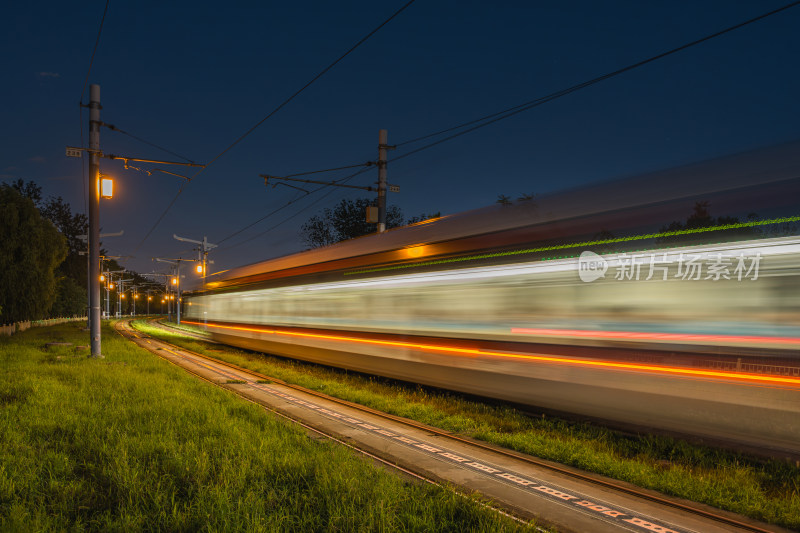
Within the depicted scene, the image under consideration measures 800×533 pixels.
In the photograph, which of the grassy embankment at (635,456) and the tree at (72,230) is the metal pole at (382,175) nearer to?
the grassy embankment at (635,456)

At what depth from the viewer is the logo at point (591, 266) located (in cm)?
619

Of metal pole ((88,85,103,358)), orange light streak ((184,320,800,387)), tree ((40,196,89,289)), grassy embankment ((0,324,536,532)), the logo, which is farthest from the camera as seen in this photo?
tree ((40,196,89,289))

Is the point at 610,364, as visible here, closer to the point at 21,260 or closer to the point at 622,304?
the point at 622,304

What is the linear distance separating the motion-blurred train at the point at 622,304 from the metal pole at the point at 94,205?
33.5 ft

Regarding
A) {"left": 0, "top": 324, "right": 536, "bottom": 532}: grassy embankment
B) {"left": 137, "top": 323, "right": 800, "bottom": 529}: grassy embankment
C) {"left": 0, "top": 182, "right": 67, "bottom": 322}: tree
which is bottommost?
{"left": 137, "top": 323, "right": 800, "bottom": 529}: grassy embankment

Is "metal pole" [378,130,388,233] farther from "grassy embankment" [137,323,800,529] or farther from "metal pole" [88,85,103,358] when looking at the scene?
"metal pole" [88,85,103,358]

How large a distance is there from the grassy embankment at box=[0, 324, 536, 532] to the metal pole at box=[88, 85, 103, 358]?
8121 millimetres

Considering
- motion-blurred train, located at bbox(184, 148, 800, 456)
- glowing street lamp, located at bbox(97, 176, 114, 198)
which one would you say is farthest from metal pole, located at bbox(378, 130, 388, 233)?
glowing street lamp, located at bbox(97, 176, 114, 198)

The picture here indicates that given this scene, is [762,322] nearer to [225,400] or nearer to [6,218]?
[225,400]

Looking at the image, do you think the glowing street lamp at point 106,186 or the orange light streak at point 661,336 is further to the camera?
the glowing street lamp at point 106,186

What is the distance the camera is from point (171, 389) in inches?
392

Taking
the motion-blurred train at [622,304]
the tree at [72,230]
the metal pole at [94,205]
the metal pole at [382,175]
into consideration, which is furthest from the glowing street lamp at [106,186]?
the tree at [72,230]

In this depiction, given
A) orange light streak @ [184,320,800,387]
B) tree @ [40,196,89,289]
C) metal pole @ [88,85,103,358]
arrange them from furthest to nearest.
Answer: tree @ [40,196,89,289], metal pole @ [88,85,103,358], orange light streak @ [184,320,800,387]

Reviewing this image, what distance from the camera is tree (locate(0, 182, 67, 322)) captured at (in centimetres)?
2977
